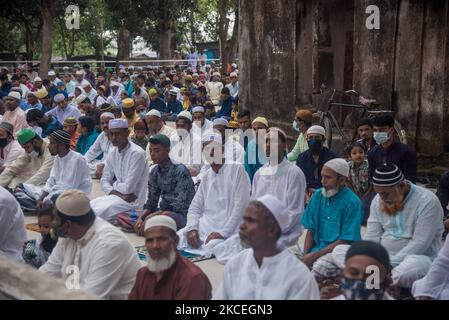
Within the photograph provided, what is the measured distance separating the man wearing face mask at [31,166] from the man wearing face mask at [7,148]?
0.45 meters

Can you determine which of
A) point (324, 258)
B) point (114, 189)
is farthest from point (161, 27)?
point (324, 258)

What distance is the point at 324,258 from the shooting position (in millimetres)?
5059

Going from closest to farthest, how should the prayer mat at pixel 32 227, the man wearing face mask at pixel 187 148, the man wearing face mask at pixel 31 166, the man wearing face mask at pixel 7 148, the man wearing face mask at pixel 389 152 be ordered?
the man wearing face mask at pixel 389 152
the prayer mat at pixel 32 227
the man wearing face mask at pixel 31 166
the man wearing face mask at pixel 7 148
the man wearing face mask at pixel 187 148

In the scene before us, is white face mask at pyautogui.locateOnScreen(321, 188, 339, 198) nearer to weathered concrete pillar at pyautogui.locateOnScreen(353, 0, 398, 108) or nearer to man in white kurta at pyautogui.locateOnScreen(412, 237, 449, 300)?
man in white kurta at pyautogui.locateOnScreen(412, 237, 449, 300)

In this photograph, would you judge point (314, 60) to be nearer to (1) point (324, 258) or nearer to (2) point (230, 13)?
(1) point (324, 258)

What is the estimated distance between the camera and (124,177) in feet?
25.0

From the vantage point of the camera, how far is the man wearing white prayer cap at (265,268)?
3457 mm

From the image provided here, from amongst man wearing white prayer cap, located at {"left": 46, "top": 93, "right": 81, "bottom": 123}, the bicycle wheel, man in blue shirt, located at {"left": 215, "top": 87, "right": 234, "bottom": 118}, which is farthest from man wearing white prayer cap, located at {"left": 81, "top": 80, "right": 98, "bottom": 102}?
the bicycle wheel

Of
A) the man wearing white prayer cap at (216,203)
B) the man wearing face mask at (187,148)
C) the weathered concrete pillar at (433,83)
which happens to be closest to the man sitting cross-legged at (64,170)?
the man wearing face mask at (187,148)

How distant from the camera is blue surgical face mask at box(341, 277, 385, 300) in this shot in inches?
130

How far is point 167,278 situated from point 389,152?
3475 millimetres

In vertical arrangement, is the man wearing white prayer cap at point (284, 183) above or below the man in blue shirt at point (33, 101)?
below

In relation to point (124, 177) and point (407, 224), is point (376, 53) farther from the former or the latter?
point (407, 224)

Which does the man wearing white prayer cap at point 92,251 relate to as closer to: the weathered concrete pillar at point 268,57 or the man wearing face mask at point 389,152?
the man wearing face mask at point 389,152
